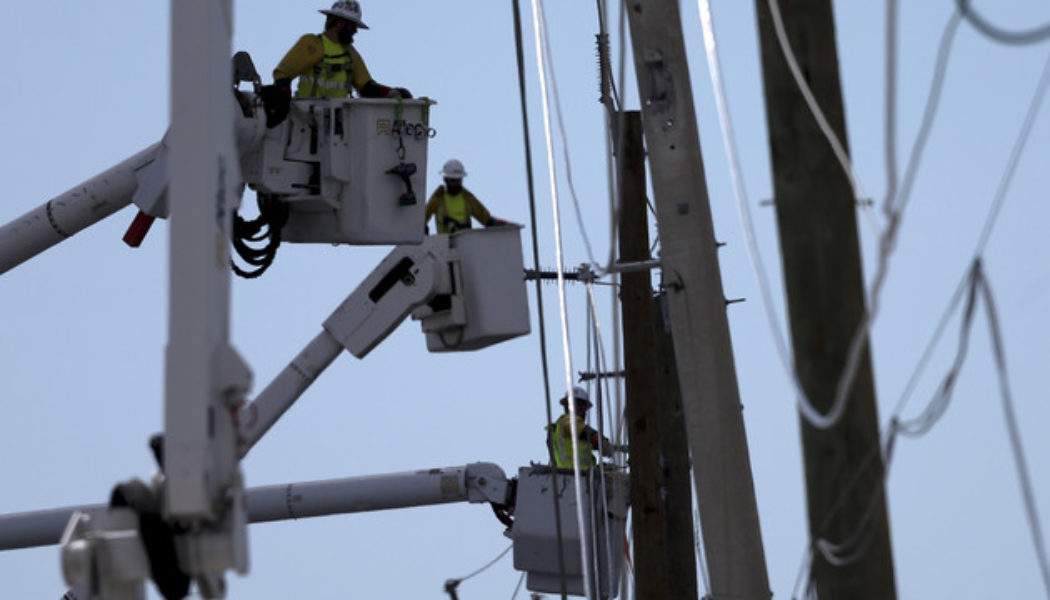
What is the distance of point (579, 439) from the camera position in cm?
2066

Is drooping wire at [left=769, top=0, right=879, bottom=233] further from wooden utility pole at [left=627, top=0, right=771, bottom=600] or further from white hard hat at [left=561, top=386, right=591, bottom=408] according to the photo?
white hard hat at [left=561, top=386, right=591, bottom=408]

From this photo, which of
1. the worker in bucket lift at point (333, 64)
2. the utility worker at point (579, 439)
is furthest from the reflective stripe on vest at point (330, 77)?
the utility worker at point (579, 439)

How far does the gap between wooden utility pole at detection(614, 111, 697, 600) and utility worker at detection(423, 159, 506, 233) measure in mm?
1281

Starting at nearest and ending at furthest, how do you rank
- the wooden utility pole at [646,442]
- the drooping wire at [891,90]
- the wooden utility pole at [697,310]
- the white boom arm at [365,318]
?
the drooping wire at [891,90], the wooden utility pole at [697,310], the white boom arm at [365,318], the wooden utility pole at [646,442]

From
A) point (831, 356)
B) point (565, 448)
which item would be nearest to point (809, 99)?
point (831, 356)

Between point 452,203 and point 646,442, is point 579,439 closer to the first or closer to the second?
point 646,442

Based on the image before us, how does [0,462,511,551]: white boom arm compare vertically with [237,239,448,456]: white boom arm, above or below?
below

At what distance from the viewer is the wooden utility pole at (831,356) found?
7887 mm

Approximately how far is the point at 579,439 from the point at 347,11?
16.3ft

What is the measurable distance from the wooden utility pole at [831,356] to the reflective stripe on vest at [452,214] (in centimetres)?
1052

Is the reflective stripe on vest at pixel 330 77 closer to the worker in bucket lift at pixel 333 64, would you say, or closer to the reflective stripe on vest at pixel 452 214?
the worker in bucket lift at pixel 333 64

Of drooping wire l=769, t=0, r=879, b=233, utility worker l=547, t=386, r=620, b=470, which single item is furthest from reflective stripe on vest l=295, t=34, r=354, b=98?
drooping wire l=769, t=0, r=879, b=233

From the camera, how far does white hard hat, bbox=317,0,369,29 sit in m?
17.4

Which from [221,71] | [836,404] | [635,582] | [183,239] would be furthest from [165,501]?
[635,582]
